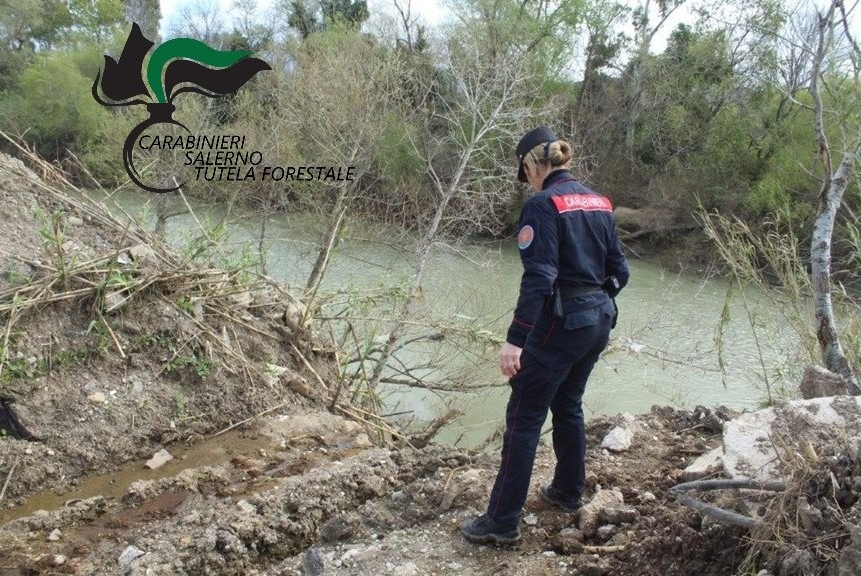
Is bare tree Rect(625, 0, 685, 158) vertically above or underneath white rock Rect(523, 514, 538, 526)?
above

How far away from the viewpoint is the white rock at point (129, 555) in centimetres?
254

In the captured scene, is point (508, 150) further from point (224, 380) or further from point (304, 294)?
point (224, 380)

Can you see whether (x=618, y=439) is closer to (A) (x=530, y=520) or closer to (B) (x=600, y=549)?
(A) (x=530, y=520)

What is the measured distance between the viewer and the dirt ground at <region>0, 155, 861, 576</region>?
8.42 feet

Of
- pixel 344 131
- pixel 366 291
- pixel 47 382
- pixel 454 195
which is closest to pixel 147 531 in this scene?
pixel 47 382

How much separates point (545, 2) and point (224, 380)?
18378mm

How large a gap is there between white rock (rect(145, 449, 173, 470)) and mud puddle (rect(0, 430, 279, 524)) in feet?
0.06

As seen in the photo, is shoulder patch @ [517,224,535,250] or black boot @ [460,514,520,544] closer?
shoulder patch @ [517,224,535,250]


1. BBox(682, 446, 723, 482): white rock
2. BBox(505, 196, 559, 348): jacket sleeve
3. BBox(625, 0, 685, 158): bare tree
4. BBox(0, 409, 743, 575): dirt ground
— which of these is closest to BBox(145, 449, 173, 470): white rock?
BBox(0, 409, 743, 575): dirt ground

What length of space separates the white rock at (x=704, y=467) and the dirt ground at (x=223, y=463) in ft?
0.35

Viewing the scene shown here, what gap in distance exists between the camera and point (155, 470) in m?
3.32

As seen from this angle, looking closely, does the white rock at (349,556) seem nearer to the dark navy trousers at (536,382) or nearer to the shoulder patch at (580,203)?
the dark navy trousers at (536,382)

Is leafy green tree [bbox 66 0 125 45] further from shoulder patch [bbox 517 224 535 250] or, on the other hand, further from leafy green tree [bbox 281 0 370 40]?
shoulder patch [bbox 517 224 535 250]
